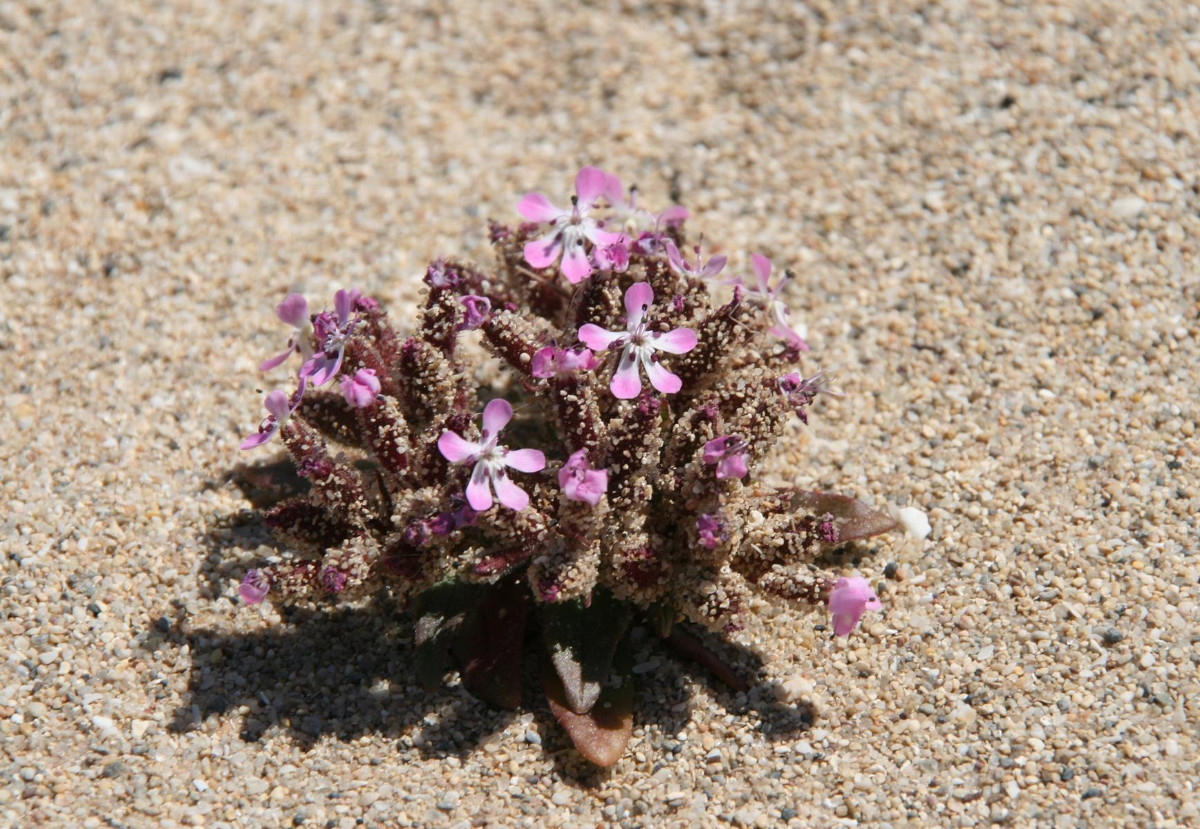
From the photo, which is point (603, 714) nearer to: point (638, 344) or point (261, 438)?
point (638, 344)

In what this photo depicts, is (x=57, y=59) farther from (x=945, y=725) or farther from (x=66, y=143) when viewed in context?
(x=945, y=725)

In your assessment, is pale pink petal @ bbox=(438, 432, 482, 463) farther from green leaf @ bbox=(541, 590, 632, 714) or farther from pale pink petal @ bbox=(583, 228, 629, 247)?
pale pink petal @ bbox=(583, 228, 629, 247)

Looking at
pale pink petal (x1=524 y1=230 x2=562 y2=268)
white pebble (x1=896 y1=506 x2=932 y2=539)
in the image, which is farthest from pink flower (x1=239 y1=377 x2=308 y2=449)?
white pebble (x1=896 y1=506 x2=932 y2=539)

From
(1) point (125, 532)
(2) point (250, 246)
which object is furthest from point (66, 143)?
(1) point (125, 532)

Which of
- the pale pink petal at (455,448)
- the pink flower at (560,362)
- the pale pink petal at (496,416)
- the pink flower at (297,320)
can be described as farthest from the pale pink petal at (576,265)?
the pink flower at (297,320)

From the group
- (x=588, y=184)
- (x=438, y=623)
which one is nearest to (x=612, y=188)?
(x=588, y=184)

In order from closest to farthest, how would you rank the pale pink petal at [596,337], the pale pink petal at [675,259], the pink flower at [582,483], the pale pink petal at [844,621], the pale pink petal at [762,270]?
1. the pink flower at [582,483]
2. the pale pink petal at [844,621]
3. the pale pink petal at [596,337]
4. the pale pink petal at [675,259]
5. the pale pink petal at [762,270]

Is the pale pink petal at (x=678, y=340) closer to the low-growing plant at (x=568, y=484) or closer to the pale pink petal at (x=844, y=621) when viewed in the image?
the low-growing plant at (x=568, y=484)
